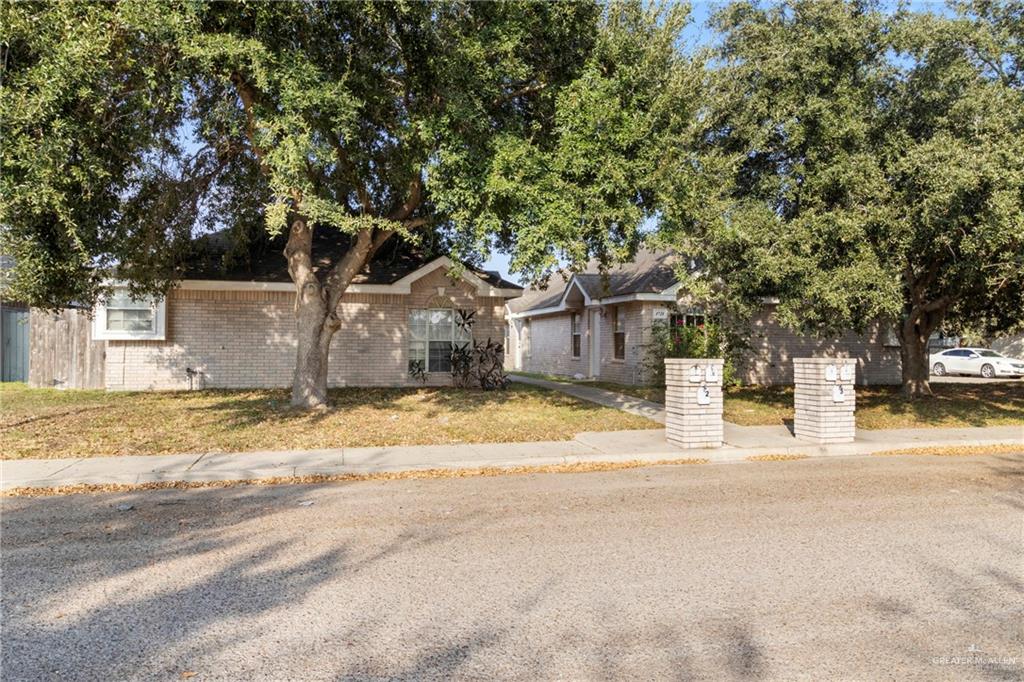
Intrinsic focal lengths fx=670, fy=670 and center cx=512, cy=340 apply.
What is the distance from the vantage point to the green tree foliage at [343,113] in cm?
850

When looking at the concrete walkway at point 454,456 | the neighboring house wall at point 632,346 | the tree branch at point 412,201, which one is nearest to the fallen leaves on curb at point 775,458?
the concrete walkway at point 454,456

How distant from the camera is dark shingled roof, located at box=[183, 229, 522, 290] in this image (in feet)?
58.0

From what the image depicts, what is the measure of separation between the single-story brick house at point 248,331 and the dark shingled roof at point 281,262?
53mm

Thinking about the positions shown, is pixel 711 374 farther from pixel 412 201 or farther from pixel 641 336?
pixel 641 336

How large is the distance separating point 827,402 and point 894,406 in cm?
565

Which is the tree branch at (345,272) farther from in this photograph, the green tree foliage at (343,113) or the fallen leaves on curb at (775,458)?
the fallen leaves on curb at (775,458)

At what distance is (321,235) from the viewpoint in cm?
2081

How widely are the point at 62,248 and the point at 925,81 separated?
15.1 meters

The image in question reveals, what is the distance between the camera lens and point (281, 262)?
18.9 m

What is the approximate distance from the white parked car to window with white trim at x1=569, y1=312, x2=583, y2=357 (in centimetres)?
1984

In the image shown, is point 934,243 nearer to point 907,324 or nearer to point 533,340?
point 907,324

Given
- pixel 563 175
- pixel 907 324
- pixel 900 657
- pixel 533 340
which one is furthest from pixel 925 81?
pixel 533 340

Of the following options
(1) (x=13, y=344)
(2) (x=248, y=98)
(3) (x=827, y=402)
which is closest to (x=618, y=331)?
(3) (x=827, y=402)

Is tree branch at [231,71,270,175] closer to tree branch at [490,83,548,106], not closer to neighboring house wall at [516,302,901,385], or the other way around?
tree branch at [490,83,548,106]
